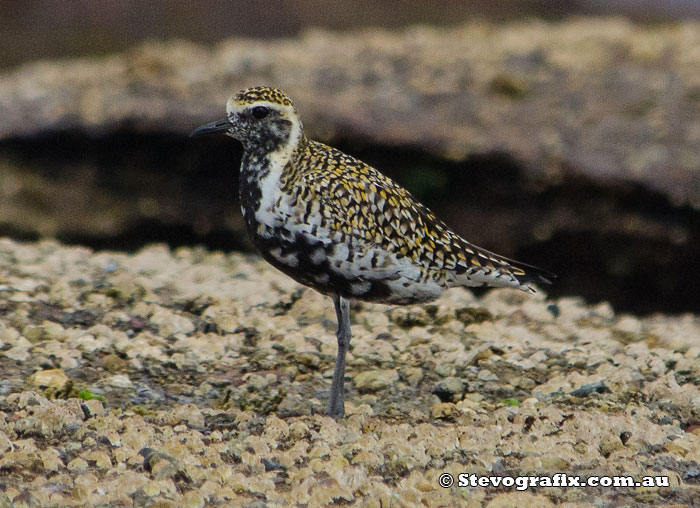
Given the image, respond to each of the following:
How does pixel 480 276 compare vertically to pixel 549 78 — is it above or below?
below

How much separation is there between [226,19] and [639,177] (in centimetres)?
1271

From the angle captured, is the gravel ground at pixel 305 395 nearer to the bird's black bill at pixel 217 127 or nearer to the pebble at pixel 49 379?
the pebble at pixel 49 379

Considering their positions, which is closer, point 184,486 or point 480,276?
point 184,486

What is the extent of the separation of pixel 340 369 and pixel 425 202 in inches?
190

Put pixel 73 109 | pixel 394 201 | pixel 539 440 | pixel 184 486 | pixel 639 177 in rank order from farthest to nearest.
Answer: pixel 73 109 → pixel 639 177 → pixel 394 201 → pixel 539 440 → pixel 184 486

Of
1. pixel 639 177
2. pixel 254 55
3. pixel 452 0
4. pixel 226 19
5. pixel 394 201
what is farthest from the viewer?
pixel 452 0

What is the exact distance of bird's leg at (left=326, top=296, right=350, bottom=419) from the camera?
525 cm

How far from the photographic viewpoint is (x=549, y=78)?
Result: 11.2m

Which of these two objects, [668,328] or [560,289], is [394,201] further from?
[560,289]

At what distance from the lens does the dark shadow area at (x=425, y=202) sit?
9.85m

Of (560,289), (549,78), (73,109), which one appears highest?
(549,78)

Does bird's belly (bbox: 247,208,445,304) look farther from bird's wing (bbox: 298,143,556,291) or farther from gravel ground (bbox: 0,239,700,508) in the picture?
gravel ground (bbox: 0,239,700,508)

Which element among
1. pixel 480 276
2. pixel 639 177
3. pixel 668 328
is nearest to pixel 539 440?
pixel 480 276

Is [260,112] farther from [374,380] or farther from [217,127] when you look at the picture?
[374,380]
